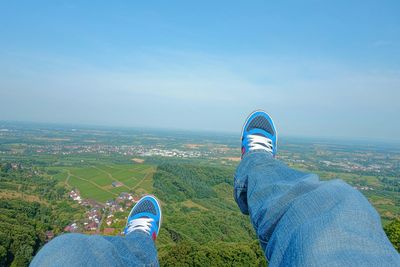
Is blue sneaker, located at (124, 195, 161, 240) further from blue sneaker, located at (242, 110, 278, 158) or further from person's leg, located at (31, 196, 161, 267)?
blue sneaker, located at (242, 110, 278, 158)

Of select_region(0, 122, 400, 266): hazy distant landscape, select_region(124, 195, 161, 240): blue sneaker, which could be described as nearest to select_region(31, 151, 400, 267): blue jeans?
select_region(124, 195, 161, 240): blue sneaker

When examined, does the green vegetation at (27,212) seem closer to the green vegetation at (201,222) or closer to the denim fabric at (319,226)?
the green vegetation at (201,222)

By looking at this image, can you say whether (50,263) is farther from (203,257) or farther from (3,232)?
(3,232)

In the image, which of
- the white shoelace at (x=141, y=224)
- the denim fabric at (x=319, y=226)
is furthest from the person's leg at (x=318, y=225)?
the white shoelace at (x=141, y=224)

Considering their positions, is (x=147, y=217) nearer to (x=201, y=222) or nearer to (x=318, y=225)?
(x=318, y=225)

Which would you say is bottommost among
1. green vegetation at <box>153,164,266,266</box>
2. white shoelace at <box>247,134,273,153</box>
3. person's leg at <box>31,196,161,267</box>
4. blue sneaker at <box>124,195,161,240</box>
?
green vegetation at <box>153,164,266,266</box>

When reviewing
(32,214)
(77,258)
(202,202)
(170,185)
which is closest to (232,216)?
(202,202)

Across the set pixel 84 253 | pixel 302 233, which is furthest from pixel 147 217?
pixel 302 233
